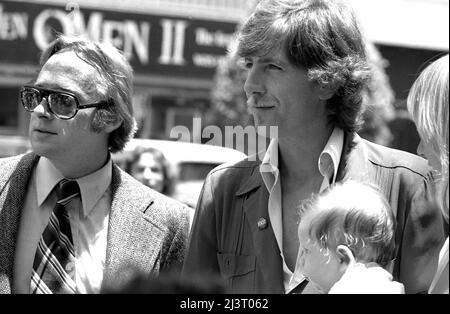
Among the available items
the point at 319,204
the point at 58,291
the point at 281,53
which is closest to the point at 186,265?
the point at 58,291

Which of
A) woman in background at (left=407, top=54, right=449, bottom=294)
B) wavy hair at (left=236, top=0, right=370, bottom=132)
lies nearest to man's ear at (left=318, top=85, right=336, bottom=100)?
wavy hair at (left=236, top=0, right=370, bottom=132)

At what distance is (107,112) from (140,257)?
1.92 ft

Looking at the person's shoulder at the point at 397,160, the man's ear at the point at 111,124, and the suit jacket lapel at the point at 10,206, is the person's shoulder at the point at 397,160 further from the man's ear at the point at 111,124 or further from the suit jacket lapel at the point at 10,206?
the suit jacket lapel at the point at 10,206

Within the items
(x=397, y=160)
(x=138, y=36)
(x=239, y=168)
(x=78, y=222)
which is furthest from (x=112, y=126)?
(x=138, y=36)

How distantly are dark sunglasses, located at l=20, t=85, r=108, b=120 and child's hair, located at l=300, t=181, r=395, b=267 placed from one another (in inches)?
41.7

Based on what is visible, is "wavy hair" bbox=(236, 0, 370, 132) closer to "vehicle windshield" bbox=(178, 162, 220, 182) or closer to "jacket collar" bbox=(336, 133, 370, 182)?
"jacket collar" bbox=(336, 133, 370, 182)

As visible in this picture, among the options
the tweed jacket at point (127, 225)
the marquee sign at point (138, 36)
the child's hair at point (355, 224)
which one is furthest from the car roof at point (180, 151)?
the marquee sign at point (138, 36)

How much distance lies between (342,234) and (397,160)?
0.49m

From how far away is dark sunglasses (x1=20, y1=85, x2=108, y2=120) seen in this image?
9.30ft

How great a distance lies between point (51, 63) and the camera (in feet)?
9.57

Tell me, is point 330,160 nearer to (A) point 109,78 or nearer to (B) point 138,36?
(A) point 109,78

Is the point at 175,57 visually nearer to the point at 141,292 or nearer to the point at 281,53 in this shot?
the point at 281,53

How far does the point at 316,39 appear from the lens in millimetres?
2514

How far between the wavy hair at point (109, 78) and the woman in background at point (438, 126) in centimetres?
134
